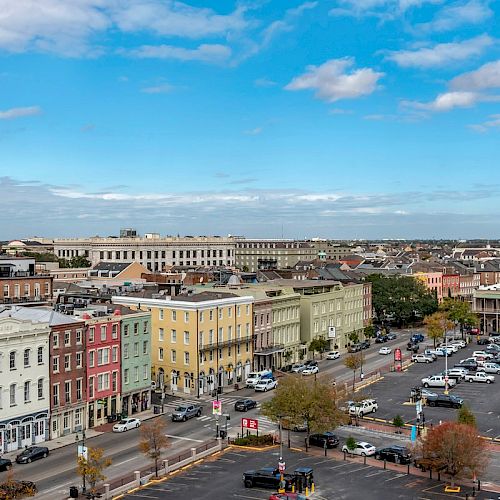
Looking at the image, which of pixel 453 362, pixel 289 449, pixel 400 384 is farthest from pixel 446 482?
pixel 453 362

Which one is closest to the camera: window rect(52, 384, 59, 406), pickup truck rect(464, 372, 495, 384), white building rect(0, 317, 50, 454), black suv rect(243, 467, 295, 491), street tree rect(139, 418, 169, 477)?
black suv rect(243, 467, 295, 491)

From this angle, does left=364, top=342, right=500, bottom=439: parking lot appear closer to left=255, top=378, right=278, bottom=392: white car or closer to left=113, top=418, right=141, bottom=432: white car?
left=255, top=378, right=278, bottom=392: white car

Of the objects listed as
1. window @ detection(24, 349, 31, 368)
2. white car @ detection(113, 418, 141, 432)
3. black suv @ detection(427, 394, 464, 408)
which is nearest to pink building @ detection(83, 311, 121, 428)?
white car @ detection(113, 418, 141, 432)

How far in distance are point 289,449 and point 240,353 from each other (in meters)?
33.4

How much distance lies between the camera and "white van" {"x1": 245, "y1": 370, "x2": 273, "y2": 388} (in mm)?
91469

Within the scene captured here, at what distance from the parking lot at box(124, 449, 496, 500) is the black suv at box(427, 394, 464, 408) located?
24.8 metres

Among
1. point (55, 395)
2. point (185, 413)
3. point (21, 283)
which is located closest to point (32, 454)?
point (55, 395)

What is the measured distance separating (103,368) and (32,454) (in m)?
15.2

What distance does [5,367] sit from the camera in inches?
2511

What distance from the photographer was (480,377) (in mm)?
96375

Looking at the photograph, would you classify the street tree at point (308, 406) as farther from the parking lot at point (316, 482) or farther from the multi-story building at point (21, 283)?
the multi-story building at point (21, 283)

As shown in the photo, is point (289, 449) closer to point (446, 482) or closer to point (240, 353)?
point (446, 482)

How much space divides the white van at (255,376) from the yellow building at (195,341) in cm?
213

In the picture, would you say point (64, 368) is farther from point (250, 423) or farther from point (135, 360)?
point (250, 423)
